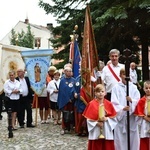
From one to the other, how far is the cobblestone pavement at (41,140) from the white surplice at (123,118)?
1.53 m

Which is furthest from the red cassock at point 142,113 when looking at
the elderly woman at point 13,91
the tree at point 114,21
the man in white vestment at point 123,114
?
the tree at point 114,21

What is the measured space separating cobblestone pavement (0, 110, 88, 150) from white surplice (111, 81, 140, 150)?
1.53m

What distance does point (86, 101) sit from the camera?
949cm

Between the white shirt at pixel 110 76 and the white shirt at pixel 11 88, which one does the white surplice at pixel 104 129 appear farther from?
the white shirt at pixel 11 88

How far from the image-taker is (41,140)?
9.34 metres

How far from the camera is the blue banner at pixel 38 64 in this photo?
38.7 ft

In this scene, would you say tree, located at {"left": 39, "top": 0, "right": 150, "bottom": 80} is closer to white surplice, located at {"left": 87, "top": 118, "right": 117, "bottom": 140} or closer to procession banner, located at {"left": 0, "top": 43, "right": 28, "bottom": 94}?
procession banner, located at {"left": 0, "top": 43, "right": 28, "bottom": 94}

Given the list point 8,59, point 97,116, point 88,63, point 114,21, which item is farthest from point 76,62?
point 114,21

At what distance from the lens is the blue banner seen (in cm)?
1179

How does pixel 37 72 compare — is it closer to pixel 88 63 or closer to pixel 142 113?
pixel 88 63

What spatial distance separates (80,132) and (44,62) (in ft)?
9.85

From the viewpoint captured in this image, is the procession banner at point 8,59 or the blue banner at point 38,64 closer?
the blue banner at point 38,64

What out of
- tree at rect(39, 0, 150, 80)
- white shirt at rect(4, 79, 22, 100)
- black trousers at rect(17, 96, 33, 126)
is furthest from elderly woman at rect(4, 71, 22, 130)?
tree at rect(39, 0, 150, 80)

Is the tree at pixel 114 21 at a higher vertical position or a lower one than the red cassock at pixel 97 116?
higher
